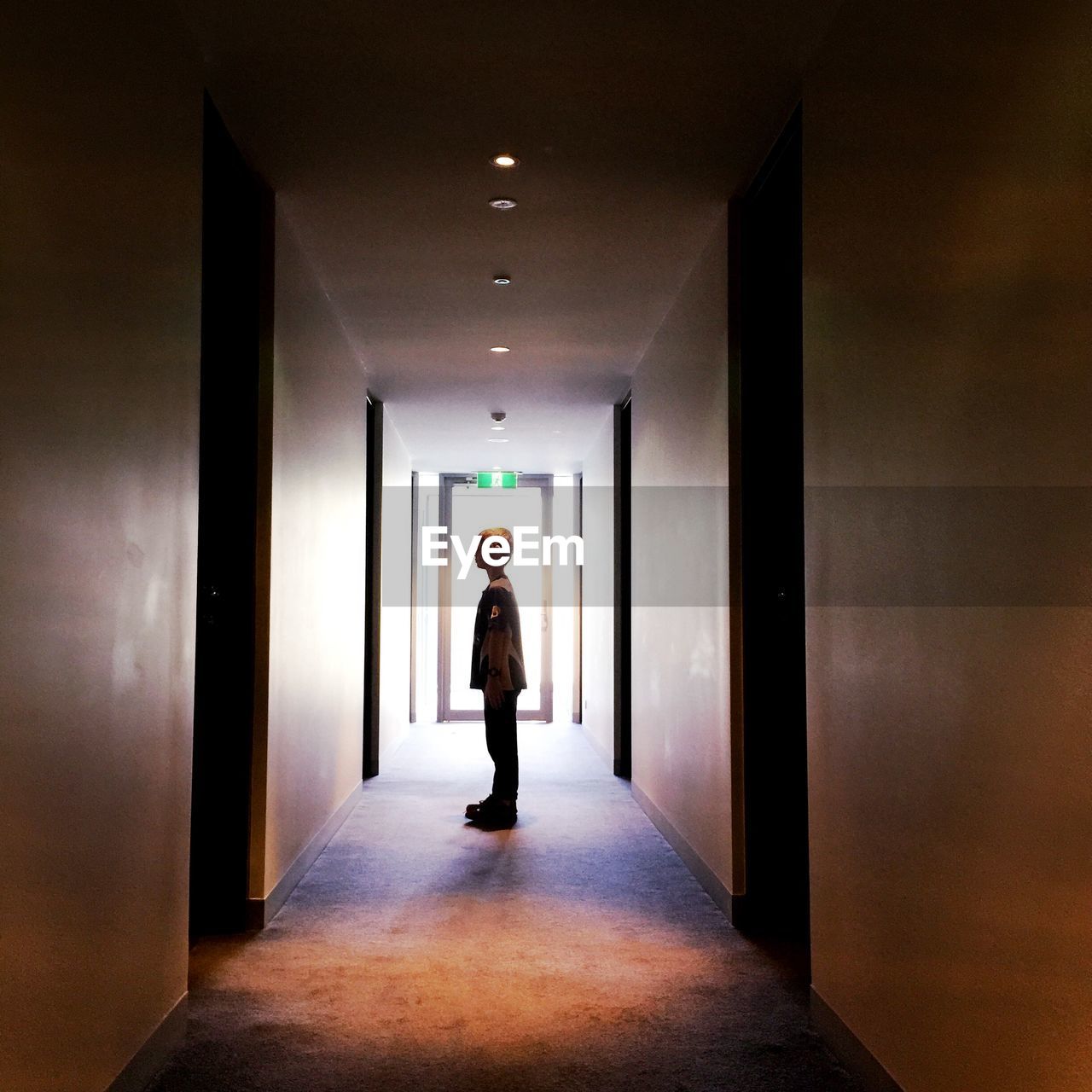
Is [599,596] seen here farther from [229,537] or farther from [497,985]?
[497,985]

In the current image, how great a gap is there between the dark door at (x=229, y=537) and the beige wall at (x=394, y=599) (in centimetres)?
383

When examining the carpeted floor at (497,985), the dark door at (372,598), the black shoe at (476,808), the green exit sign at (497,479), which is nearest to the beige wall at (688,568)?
the carpeted floor at (497,985)

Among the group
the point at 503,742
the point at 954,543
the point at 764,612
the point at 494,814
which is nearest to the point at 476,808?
the point at 494,814

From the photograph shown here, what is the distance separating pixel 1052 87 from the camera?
67.3 inches

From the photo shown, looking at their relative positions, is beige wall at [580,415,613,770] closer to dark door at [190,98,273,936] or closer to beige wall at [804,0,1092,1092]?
dark door at [190,98,273,936]

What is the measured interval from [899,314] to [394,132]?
78.8 inches

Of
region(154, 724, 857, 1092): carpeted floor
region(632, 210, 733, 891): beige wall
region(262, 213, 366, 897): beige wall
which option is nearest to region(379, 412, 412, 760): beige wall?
region(262, 213, 366, 897): beige wall

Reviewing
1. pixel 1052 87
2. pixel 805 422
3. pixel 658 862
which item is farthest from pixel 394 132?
pixel 658 862

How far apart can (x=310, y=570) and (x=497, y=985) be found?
7.52ft

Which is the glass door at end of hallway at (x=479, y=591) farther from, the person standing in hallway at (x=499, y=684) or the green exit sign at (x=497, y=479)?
the person standing in hallway at (x=499, y=684)

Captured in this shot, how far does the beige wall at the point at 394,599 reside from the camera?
8.21 metres

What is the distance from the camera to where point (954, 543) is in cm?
206

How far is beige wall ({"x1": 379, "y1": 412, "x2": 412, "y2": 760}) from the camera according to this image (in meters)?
8.21

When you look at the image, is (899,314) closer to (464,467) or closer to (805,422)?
(805,422)
